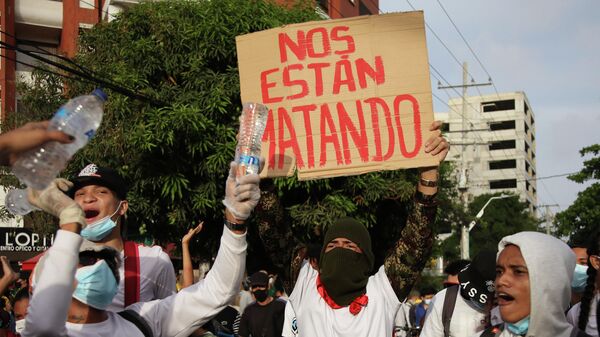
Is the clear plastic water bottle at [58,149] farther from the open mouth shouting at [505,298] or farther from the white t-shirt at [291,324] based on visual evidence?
the white t-shirt at [291,324]

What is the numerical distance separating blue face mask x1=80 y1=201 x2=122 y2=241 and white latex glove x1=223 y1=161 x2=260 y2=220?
119cm

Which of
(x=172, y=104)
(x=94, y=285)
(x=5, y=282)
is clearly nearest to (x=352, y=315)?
(x=94, y=285)

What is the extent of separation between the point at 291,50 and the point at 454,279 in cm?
329

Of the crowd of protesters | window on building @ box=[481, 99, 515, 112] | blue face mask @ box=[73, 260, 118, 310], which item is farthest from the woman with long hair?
window on building @ box=[481, 99, 515, 112]

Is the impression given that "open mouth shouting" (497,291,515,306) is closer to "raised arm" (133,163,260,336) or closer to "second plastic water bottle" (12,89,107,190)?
"raised arm" (133,163,260,336)

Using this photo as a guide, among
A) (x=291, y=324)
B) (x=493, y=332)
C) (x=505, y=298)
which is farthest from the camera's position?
(x=291, y=324)

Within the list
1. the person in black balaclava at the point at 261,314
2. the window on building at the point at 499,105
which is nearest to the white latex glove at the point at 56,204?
the person in black balaclava at the point at 261,314

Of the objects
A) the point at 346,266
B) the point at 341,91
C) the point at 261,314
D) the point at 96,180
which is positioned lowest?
the point at 261,314

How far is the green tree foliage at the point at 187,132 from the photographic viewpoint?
13148 millimetres

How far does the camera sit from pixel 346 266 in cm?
459

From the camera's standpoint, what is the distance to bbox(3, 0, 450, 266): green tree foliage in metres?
13.1

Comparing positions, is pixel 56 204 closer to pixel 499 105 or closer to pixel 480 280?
pixel 480 280

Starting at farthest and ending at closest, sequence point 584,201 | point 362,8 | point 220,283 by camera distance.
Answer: point 362,8, point 584,201, point 220,283

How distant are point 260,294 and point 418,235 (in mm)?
6842
